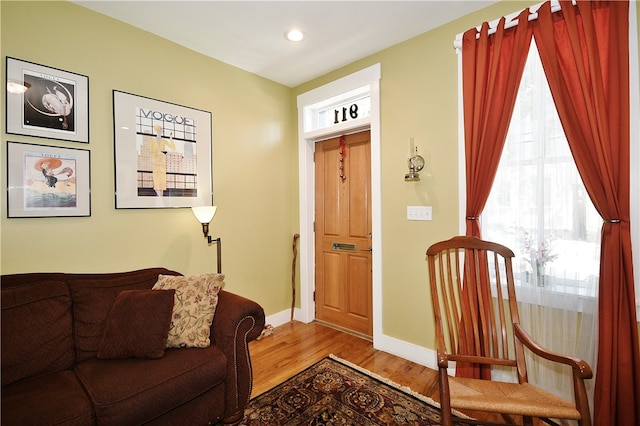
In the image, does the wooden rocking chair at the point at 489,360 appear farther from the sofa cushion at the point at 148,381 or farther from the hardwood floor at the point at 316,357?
the sofa cushion at the point at 148,381

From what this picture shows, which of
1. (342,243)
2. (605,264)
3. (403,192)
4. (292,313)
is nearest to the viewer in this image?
(605,264)

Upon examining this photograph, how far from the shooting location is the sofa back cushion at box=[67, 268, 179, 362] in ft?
5.90

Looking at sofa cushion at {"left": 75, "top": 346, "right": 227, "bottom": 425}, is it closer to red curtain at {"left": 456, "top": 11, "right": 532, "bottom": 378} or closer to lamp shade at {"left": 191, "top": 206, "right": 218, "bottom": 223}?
lamp shade at {"left": 191, "top": 206, "right": 218, "bottom": 223}

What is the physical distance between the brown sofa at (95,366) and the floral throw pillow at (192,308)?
0.18ft

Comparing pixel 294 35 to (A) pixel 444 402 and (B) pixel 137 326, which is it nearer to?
(B) pixel 137 326

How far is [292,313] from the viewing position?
360cm

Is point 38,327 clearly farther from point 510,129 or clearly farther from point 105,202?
point 510,129

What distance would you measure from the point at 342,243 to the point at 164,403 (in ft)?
7.13

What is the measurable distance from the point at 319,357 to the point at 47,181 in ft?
8.20

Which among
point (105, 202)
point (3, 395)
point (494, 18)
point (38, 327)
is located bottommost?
point (3, 395)

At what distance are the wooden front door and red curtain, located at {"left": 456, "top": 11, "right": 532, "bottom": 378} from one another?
1051 millimetres

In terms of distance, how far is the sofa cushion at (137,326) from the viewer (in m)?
1.71

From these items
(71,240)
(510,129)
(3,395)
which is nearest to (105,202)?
(71,240)

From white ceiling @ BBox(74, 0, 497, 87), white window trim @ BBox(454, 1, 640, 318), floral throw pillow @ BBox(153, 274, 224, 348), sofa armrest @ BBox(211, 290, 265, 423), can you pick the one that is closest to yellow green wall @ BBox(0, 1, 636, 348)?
white ceiling @ BBox(74, 0, 497, 87)
